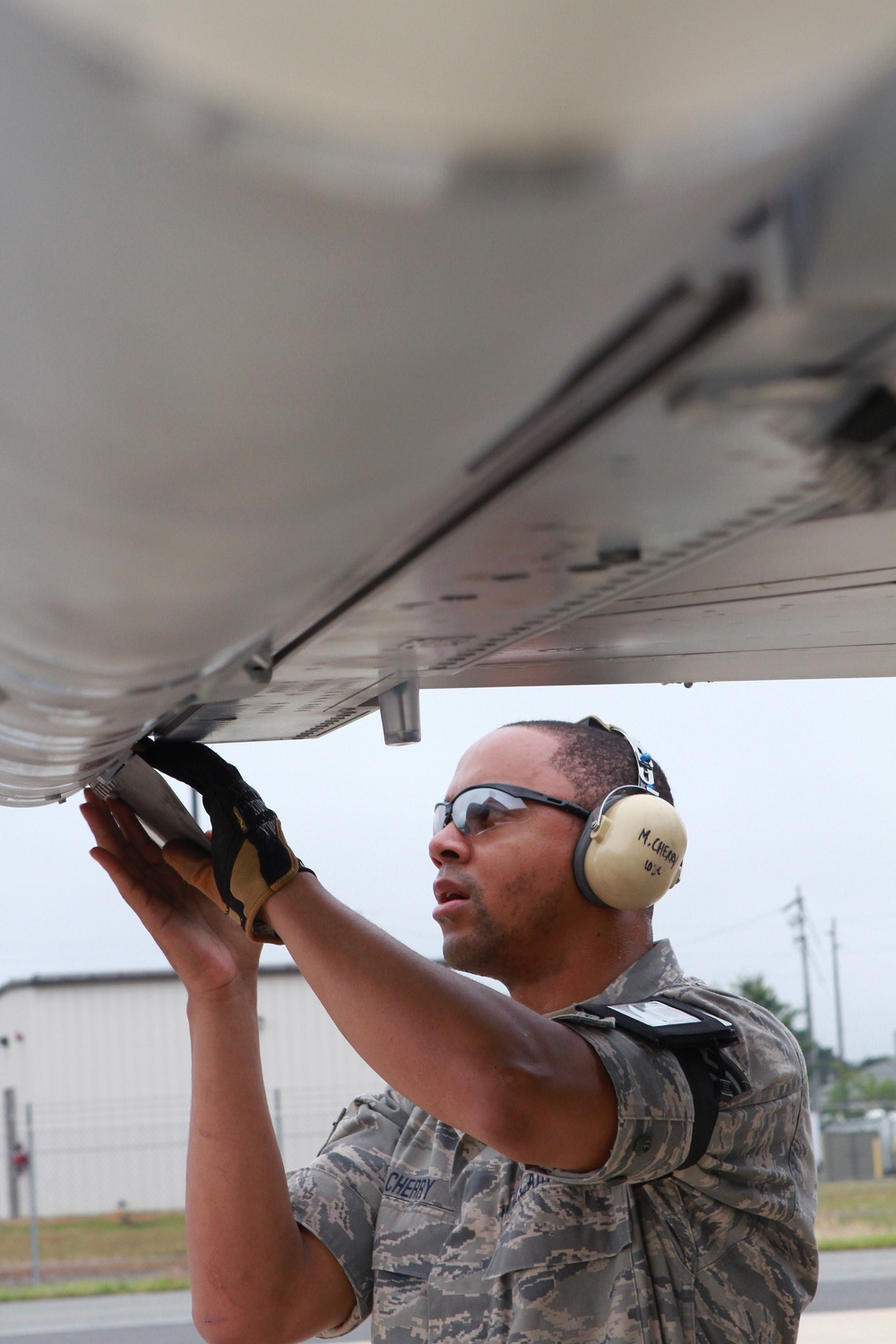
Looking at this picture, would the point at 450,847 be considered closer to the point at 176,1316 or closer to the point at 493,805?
the point at 493,805

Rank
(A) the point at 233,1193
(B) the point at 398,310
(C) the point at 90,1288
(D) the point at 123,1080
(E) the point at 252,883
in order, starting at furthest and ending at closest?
(D) the point at 123,1080, (C) the point at 90,1288, (A) the point at 233,1193, (E) the point at 252,883, (B) the point at 398,310

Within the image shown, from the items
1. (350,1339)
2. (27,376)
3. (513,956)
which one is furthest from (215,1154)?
(350,1339)

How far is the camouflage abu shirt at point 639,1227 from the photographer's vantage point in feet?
4.87

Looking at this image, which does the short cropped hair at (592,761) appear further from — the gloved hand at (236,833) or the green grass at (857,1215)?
the green grass at (857,1215)

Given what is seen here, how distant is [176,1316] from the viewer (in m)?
11.3

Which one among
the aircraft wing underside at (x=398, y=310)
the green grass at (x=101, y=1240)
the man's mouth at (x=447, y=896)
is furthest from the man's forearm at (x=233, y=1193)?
the green grass at (x=101, y=1240)

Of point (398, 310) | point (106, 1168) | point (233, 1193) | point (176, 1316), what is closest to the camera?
point (398, 310)

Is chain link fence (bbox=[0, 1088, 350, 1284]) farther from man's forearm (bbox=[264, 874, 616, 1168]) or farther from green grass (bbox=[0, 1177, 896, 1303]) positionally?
man's forearm (bbox=[264, 874, 616, 1168])

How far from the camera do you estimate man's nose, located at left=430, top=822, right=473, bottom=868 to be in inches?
73.4

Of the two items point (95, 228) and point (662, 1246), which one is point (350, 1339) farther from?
point (95, 228)

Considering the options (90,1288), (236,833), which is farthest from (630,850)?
(90,1288)

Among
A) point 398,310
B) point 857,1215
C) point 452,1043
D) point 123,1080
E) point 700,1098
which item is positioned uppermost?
point 398,310

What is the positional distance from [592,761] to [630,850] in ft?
0.90

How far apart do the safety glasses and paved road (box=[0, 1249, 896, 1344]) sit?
8204 millimetres
